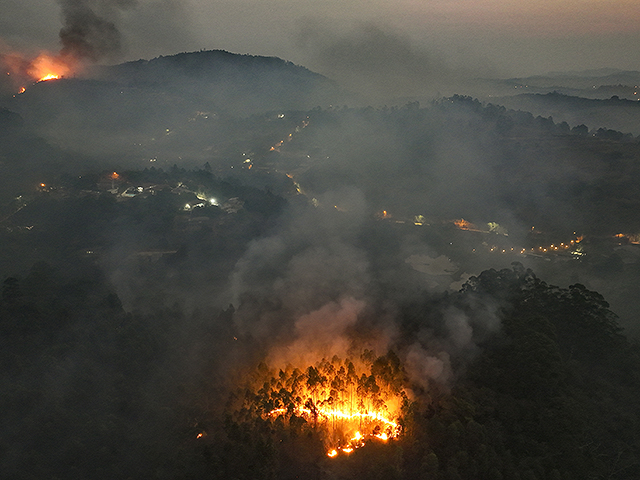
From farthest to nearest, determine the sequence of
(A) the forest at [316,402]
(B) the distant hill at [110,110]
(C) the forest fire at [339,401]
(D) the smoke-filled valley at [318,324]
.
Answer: (B) the distant hill at [110,110]
(C) the forest fire at [339,401]
(D) the smoke-filled valley at [318,324]
(A) the forest at [316,402]

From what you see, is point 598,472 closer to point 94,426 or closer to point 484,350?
point 484,350

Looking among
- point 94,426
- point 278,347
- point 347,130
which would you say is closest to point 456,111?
point 347,130

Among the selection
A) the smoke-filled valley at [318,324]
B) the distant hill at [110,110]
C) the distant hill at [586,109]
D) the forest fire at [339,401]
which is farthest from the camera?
the distant hill at [586,109]

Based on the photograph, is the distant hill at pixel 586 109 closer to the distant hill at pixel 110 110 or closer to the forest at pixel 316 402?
the distant hill at pixel 110 110

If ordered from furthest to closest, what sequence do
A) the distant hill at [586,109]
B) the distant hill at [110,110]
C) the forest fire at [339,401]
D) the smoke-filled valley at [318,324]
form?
1. the distant hill at [586,109]
2. the distant hill at [110,110]
3. the forest fire at [339,401]
4. the smoke-filled valley at [318,324]

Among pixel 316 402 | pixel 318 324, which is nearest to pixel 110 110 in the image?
pixel 318 324

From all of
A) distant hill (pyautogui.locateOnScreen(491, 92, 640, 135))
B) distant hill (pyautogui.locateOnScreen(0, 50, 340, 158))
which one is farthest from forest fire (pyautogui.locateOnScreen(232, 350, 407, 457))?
distant hill (pyautogui.locateOnScreen(491, 92, 640, 135))

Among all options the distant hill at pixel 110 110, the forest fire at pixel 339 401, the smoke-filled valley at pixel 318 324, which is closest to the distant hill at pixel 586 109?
the smoke-filled valley at pixel 318 324

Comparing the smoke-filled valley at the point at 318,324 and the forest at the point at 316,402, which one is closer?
the forest at the point at 316,402
